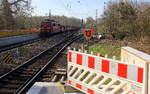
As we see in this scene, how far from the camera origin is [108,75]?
6.25 meters

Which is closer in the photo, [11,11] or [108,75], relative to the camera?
[108,75]

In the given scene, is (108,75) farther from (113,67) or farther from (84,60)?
(84,60)

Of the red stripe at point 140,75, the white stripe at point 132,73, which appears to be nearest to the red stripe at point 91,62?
the white stripe at point 132,73

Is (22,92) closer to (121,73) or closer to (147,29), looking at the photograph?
(121,73)

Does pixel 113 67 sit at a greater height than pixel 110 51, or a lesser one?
greater

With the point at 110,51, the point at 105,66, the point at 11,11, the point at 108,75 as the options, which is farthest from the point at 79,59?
the point at 11,11

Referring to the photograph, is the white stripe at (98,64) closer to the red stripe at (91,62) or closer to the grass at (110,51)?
the red stripe at (91,62)

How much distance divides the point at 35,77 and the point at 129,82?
6840 mm

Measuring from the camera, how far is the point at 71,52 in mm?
7902

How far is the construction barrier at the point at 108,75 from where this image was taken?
5.37 meters

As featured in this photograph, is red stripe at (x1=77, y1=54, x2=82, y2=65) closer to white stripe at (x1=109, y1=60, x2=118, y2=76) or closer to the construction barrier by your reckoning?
the construction barrier

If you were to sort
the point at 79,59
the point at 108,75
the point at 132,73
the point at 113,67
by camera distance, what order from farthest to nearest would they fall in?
the point at 79,59 < the point at 108,75 < the point at 113,67 < the point at 132,73

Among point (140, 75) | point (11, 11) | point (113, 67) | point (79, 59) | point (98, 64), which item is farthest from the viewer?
point (11, 11)

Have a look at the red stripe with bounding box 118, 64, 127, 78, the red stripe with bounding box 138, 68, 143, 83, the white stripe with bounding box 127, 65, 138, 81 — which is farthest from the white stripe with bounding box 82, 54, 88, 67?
the red stripe with bounding box 138, 68, 143, 83
